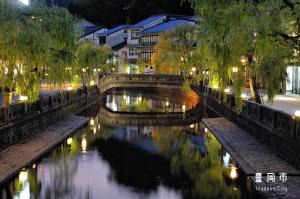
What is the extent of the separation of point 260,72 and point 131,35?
269 feet

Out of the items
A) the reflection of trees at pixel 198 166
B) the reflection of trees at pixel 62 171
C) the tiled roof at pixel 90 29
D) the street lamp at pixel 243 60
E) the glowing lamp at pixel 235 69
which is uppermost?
the tiled roof at pixel 90 29

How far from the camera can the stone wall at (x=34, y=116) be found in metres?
23.5

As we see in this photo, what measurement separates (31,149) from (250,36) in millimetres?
11780

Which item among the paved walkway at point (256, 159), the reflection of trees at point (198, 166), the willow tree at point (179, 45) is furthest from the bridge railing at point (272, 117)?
the willow tree at point (179, 45)

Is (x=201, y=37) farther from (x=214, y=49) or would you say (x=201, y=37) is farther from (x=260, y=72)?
(x=260, y=72)

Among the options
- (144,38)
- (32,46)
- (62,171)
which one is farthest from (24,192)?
(144,38)

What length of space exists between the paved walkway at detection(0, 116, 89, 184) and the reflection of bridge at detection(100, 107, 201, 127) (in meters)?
6.31

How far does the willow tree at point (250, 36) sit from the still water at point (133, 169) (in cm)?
421

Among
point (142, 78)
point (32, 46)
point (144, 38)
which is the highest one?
point (144, 38)

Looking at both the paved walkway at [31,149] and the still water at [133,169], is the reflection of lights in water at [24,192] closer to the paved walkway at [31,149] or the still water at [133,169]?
the still water at [133,169]

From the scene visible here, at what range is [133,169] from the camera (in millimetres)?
21500

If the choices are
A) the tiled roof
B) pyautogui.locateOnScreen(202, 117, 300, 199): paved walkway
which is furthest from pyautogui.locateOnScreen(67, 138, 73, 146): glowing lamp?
the tiled roof

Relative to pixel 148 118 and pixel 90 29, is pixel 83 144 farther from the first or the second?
pixel 90 29

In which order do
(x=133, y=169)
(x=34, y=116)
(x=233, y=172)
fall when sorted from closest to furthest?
(x=233, y=172)
(x=133, y=169)
(x=34, y=116)
